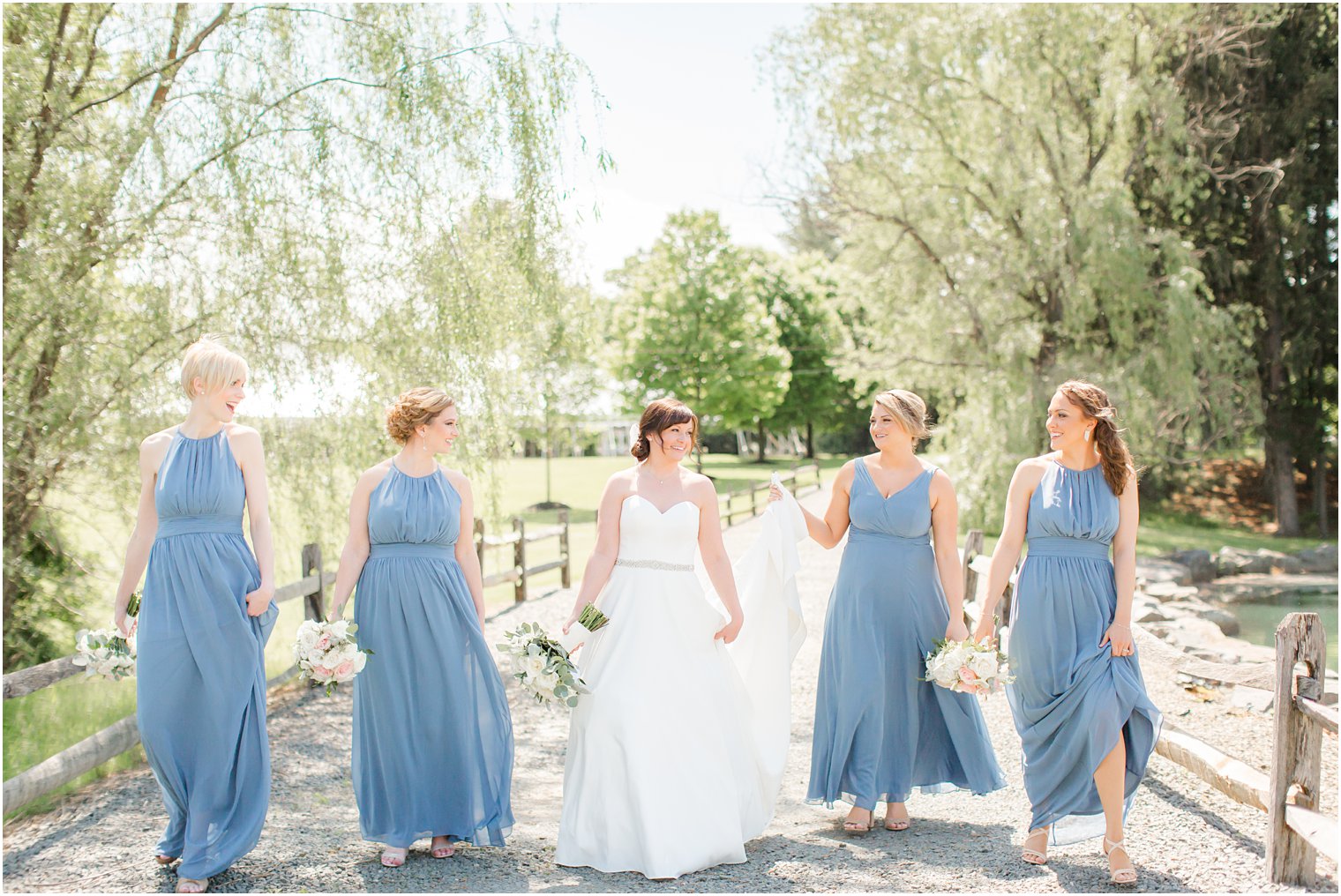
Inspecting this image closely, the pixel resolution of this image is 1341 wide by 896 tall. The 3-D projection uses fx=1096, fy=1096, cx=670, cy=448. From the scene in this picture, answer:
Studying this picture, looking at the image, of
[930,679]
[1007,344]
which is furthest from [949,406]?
[930,679]

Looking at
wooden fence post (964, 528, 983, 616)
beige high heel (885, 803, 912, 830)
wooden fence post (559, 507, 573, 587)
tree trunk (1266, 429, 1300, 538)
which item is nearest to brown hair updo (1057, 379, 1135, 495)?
beige high heel (885, 803, 912, 830)

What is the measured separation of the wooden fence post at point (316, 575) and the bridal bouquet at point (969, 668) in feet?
17.2

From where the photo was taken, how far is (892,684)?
201 inches

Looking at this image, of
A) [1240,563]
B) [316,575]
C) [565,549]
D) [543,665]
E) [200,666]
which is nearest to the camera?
[200,666]

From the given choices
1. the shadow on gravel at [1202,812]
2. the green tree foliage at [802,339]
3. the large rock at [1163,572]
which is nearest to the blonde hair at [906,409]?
the shadow on gravel at [1202,812]

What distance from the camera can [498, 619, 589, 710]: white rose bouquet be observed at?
14.9ft

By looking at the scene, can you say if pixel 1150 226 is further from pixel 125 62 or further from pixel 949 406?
pixel 125 62

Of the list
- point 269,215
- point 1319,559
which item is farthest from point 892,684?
point 1319,559

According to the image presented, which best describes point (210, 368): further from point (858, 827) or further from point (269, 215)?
point (269, 215)

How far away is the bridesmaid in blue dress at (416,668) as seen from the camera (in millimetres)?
4676

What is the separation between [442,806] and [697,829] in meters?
1.10

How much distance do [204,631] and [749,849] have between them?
8.21ft

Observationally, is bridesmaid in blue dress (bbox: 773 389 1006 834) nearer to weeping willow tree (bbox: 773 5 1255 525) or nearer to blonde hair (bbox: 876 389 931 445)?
blonde hair (bbox: 876 389 931 445)

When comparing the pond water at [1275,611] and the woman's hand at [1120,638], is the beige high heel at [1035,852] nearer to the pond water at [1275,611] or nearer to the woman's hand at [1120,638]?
the woman's hand at [1120,638]
